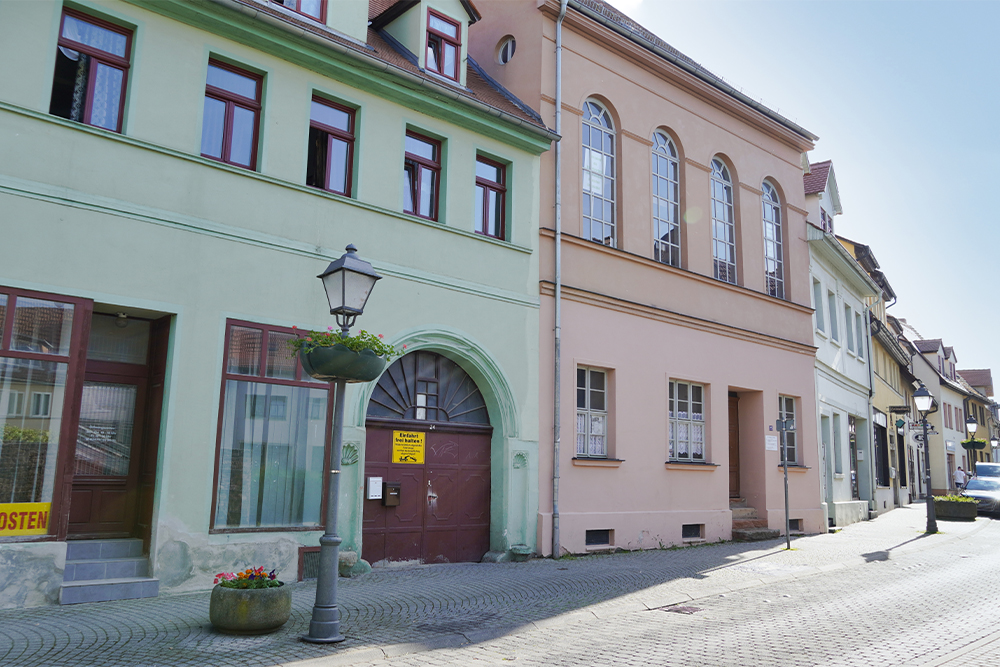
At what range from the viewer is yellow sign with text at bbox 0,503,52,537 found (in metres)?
8.09

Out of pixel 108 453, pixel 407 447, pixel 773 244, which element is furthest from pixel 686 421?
pixel 108 453

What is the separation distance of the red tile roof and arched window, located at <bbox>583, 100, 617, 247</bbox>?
9.78 metres

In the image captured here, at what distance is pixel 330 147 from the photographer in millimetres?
11508

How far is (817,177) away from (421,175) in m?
16.3

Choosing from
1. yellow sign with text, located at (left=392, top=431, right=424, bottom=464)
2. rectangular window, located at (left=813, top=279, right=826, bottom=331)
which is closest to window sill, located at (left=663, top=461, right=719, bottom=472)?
yellow sign with text, located at (left=392, top=431, right=424, bottom=464)

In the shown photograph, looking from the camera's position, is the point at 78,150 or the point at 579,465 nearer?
the point at 78,150

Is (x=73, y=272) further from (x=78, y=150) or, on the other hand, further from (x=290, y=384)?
(x=290, y=384)

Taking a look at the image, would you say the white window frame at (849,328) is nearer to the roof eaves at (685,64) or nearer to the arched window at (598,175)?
the roof eaves at (685,64)

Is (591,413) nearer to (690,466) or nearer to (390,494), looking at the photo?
(690,466)

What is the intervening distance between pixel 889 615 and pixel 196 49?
1083 cm

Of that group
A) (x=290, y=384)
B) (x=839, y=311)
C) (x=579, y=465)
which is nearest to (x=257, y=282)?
(x=290, y=384)

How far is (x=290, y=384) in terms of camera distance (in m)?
10.4

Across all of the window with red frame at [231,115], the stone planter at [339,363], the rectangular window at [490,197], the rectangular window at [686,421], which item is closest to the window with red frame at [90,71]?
the window with red frame at [231,115]

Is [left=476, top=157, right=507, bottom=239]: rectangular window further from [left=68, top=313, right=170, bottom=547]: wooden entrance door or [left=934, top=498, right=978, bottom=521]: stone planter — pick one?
[left=934, top=498, right=978, bottom=521]: stone planter
